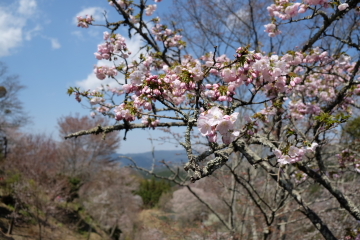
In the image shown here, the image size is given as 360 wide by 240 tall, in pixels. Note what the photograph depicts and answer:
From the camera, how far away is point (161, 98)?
6.40 ft

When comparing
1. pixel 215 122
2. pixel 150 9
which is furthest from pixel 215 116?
pixel 150 9

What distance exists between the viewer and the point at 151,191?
2480 cm

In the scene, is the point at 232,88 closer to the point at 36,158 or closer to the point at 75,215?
the point at 36,158

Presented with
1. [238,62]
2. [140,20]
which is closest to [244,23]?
[140,20]

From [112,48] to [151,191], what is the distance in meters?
23.0

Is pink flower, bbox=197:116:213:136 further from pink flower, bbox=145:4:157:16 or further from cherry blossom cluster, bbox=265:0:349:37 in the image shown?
pink flower, bbox=145:4:157:16

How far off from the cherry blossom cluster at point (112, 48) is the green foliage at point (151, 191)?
70.7ft

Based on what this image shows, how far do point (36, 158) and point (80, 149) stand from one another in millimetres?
8716

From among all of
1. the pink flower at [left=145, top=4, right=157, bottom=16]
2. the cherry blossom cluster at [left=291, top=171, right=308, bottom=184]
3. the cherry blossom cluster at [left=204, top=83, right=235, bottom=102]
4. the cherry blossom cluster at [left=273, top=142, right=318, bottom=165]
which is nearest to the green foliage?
the cherry blossom cluster at [left=291, top=171, right=308, bottom=184]

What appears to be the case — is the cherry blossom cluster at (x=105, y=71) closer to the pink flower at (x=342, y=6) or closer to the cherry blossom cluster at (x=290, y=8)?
the cherry blossom cluster at (x=290, y=8)

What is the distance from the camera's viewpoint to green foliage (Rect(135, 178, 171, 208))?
23484mm

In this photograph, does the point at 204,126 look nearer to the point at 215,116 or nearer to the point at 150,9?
the point at 215,116

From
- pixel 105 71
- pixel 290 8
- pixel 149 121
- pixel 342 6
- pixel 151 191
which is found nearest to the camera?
pixel 149 121

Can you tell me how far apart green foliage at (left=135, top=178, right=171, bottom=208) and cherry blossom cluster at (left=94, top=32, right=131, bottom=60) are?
21.5 meters
